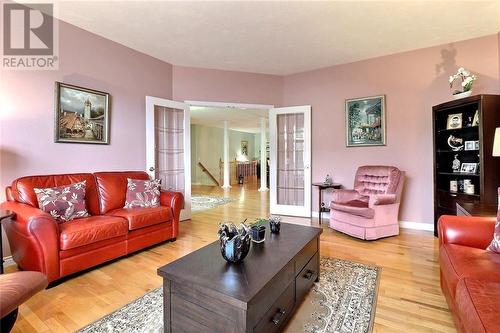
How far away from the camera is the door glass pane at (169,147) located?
4.14 meters

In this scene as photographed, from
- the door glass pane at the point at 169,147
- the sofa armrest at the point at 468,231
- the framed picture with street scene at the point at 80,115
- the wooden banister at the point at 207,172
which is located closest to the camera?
the sofa armrest at the point at 468,231

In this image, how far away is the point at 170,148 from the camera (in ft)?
14.1

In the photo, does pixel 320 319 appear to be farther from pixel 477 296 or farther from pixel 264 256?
pixel 477 296

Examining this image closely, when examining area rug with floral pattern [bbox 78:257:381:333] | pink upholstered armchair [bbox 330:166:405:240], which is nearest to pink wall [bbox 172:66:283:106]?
pink upholstered armchair [bbox 330:166:405:240]

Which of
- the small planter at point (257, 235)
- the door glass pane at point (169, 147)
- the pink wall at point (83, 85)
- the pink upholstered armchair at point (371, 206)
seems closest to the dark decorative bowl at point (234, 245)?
the small planter at point (257, 235)

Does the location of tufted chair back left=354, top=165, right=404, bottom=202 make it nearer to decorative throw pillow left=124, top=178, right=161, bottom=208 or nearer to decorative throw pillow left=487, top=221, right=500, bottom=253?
decorative throw pillow left=487, top=221, right=500, bottom=253

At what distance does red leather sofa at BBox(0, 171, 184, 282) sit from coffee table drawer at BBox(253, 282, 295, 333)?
6.09ft

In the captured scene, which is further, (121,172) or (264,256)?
(121,172)

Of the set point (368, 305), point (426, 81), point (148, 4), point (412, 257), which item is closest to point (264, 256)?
point (368, 305)

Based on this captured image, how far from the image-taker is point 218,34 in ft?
10.8

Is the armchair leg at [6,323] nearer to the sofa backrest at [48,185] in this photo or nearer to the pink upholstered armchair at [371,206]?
the sofa backrest at [48,185]

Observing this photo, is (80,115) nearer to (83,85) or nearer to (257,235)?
(83,85)

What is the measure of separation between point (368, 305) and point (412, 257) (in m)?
1.26

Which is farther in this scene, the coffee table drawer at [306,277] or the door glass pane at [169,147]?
the door glass pane at [169,147]
